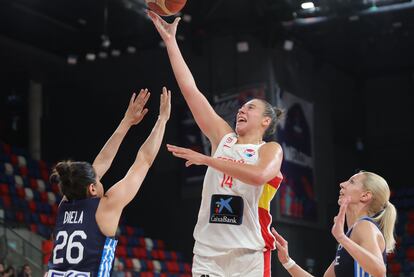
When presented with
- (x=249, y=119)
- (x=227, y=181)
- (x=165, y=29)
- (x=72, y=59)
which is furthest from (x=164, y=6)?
(x=72, y=59)

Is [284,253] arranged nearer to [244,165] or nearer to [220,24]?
[244,165]

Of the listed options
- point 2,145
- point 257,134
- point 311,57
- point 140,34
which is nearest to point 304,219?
point 311,57

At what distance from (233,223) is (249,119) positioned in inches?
26.1

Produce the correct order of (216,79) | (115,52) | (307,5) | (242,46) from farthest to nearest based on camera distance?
(115,52)
(216,79)
(242,46)
(307,5)

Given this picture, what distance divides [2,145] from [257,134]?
1249 centimetres

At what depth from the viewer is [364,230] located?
13.9 feet

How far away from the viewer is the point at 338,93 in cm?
1878

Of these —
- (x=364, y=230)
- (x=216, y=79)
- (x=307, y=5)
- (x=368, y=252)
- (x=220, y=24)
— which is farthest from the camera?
(x=216, y=79)

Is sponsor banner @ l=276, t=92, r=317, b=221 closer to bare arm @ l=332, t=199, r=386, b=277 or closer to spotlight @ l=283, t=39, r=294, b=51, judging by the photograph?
spotlight @ l=283, t=39, r=294, b=51

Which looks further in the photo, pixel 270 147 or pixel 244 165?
pixel 270 147

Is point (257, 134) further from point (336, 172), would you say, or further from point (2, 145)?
point (336, 172)

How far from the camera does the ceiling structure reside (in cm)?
1497

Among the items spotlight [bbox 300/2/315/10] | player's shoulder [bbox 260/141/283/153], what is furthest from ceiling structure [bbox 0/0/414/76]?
player's shoulder [bbox 260/141/283/153]

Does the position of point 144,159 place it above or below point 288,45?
below
